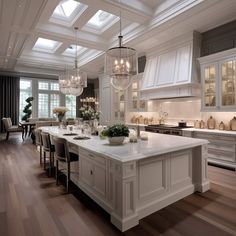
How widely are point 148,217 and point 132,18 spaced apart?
13.2 ft

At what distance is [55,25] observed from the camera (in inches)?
191

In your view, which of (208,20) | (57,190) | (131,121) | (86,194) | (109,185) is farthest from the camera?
(131,121)

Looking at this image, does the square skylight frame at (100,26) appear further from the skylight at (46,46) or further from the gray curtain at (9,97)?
the gray curtain at (9,97)

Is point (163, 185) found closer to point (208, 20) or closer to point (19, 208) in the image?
point (19, 208)

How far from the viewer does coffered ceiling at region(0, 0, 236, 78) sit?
370 centimetres

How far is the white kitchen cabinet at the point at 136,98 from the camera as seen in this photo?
6.29 metres

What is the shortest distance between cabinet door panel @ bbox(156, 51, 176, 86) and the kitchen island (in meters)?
2.55

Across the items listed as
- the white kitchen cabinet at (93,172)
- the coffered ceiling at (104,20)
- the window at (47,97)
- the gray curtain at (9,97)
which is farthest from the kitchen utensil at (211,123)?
the gray curtain at (9,97)

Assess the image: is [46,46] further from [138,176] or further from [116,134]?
[138,176]

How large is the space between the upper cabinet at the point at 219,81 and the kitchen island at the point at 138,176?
1.77m

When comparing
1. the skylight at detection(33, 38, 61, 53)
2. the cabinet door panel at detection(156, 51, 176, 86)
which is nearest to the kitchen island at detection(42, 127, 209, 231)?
the cabinet door panel at detection(156, 51, 176, 86)

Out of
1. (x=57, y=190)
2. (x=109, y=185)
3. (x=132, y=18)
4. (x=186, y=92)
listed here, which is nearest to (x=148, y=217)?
(x=109, y=185)

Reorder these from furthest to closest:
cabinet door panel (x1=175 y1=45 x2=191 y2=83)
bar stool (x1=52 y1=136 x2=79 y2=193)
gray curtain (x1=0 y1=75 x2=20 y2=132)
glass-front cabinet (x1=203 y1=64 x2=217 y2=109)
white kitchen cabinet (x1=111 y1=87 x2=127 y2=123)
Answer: gray curtain (x1=0 y1=75 x2=20 y2=132) < white kitchen cabinet (x1=111 y1=87 x2=127 y2=123) < cabinet door panel (x1=175 y1=45 x2=191 y2=83) < glass-front cabinet (x1=203 y1=64 x2=217 y2=109) < bar stool (x1=52 y1=136 x2=79 y2=193)

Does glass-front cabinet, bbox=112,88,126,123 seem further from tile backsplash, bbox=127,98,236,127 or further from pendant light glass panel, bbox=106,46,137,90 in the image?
pendant light glass panel, bbox=106,46,137,90
